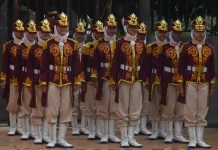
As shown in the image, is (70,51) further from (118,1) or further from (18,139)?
(118,1)

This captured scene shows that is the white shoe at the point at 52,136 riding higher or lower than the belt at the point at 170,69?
lower

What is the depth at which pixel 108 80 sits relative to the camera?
41.0ft

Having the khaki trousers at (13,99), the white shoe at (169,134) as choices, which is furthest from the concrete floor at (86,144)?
the khaki trousers at (13,99)

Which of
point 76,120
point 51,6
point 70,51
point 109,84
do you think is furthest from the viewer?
point 51,6

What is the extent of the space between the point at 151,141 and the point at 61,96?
6.60ft

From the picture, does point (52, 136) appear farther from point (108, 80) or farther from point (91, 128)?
point (108, 80)

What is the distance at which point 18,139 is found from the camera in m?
12.9

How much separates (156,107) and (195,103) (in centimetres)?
128

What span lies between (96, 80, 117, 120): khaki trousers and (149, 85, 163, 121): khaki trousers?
92cm

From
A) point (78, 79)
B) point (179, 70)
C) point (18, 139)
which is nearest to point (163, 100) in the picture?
point (179, 70)

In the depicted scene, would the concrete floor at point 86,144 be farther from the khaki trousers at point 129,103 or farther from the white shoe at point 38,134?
the khaki trousers at point 129,103

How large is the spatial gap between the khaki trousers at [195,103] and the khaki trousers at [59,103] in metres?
1.89

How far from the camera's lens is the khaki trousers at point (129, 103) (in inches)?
468

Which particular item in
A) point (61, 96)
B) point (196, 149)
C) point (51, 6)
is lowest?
point (196, 149)
